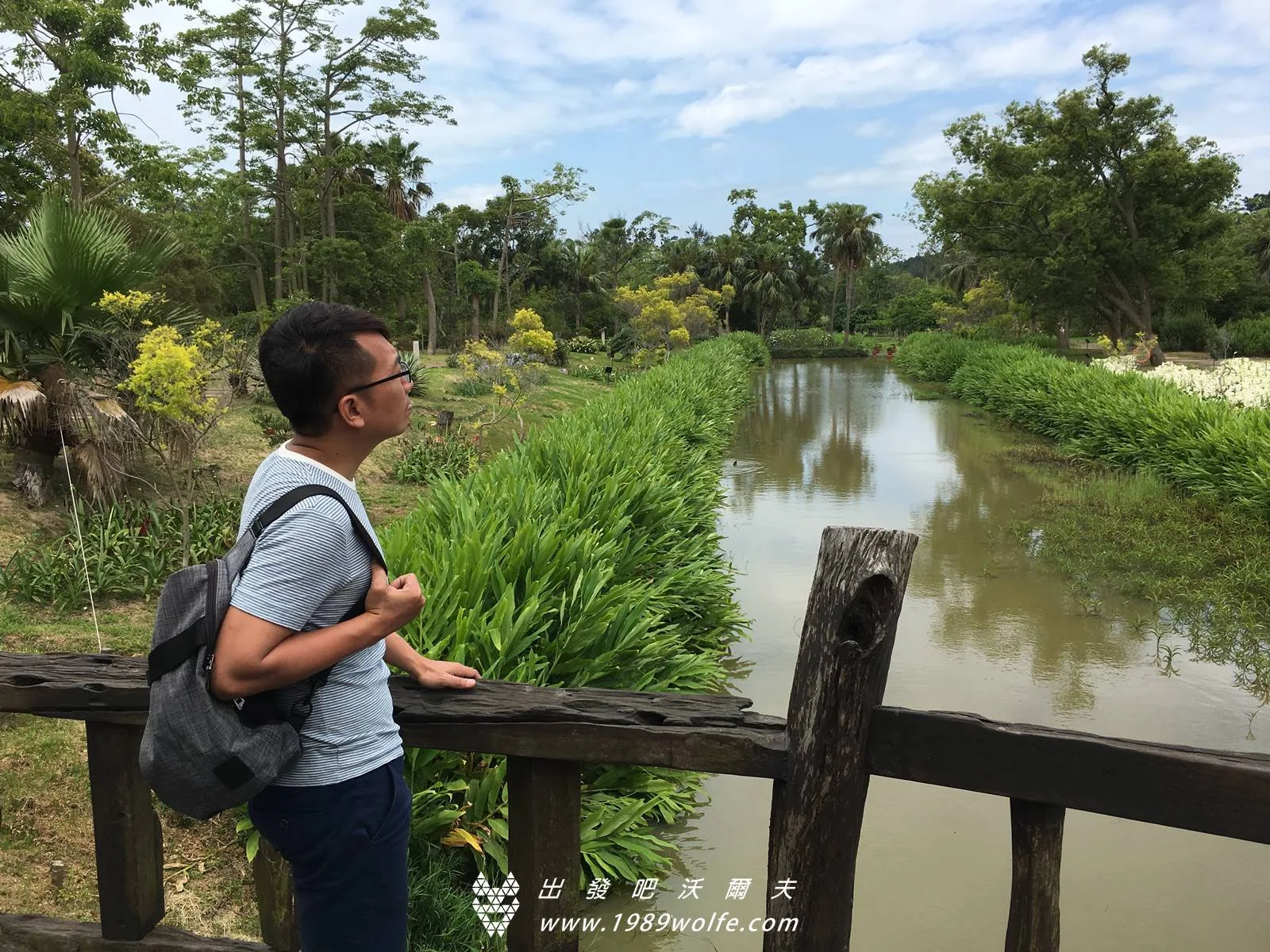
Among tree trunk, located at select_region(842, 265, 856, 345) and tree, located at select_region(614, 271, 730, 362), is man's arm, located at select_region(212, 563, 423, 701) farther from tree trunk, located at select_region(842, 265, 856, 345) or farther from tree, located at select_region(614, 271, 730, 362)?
tree trunk, located at select_region(842, 265, 856, 345)

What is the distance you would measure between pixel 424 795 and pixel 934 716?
1.88m

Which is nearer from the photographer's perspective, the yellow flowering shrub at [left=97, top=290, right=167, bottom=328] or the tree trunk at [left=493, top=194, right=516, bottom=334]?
the yellow flowering shrub at [left=97, top=290, right=167, bottom=328]

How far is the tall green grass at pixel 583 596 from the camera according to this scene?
3105mm

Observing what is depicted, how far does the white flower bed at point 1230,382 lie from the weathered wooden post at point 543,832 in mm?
13329

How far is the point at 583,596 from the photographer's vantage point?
3920mm

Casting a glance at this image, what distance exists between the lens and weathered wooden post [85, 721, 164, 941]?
1726 mm

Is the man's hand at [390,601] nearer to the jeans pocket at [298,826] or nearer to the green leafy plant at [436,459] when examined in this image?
the jeans pocket at [298,826]

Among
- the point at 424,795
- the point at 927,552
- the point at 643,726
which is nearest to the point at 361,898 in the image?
the point at 643,726

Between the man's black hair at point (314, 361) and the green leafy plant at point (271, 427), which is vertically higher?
the man's black hair at point (314, 361)

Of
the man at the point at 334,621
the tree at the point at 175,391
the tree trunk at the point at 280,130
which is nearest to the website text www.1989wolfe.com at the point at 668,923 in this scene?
the man at the point at 334,621

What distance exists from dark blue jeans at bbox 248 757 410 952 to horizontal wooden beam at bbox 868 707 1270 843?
799mm

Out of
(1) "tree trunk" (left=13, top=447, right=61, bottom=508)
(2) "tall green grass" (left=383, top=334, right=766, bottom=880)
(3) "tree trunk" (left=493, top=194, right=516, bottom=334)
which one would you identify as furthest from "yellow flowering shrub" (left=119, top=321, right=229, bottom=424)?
(3) "tree trunk" (left=493, top=194, right=516, bottom=334)

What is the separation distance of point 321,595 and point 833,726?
0.85 m

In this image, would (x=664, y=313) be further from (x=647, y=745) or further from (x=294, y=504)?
(x=294, y=504)
